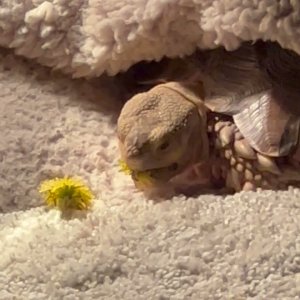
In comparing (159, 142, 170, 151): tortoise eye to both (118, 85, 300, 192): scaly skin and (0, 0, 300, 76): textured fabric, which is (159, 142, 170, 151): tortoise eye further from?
(0, 0, 300, 76): textured fabric

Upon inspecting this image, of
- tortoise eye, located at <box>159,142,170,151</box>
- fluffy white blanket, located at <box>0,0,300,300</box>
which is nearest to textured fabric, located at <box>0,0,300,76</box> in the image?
fluffy white blanket, located at <box>0,0,300,300</box>

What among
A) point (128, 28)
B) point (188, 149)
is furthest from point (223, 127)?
point (128, 28)

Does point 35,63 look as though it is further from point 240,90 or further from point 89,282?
point 89,282

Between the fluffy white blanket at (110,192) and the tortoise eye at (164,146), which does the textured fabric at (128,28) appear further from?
the tortoise eye at (164,146)

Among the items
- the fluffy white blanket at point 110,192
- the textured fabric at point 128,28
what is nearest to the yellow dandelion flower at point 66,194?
the fluffy white blanket at point 110,192

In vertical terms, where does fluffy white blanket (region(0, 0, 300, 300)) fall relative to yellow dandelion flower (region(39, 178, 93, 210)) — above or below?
above

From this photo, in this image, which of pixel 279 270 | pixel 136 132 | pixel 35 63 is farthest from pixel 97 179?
pixel 279 270

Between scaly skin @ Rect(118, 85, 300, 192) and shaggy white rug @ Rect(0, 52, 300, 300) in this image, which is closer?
shaggy white rug @ Rect(0, 52, 300, 300)
